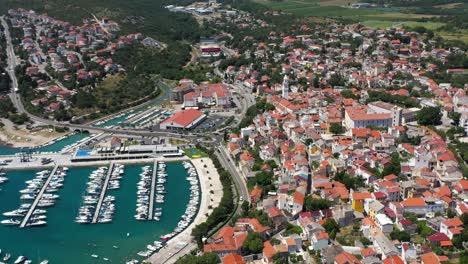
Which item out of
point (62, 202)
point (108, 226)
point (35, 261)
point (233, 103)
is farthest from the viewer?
point (233, 103)

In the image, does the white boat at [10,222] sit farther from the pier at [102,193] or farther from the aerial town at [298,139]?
the aerial town at [298,139]

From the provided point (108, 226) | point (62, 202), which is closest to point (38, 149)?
point (62, 202)

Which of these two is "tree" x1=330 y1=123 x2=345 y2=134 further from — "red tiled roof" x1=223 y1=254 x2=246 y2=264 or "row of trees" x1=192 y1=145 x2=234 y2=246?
"red tiled roof" x1=223 y1=254 x2=246 y2=264

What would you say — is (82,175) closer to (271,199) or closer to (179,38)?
(271,199)

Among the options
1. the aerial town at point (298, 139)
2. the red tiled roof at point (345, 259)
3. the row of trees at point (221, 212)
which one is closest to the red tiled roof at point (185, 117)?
the aerial town at point (298, 139)

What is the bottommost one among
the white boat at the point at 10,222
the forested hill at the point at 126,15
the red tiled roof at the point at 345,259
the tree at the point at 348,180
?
the white boat at the point at 10,222

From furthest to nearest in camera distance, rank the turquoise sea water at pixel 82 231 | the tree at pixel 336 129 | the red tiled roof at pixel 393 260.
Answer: the tree at pixel 336 129
the turquoise sea water at pixel 82 231
the red tiled roof at pixel 393 260

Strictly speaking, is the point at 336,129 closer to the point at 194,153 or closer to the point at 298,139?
the point at 298,139
